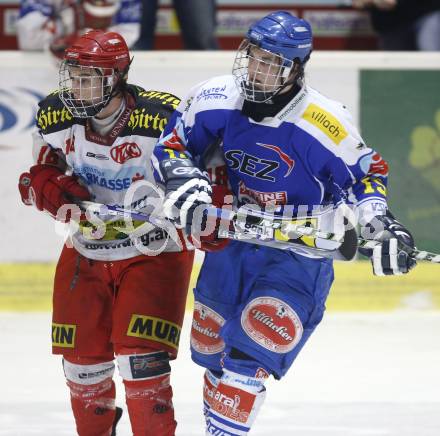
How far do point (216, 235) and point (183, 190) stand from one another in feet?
0.57

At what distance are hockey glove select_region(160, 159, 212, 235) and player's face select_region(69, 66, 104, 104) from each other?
1.06 feet

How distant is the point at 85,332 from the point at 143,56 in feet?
7.70

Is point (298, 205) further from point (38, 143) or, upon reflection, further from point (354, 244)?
point (38, 143)

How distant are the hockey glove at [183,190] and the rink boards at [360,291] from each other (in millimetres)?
2440

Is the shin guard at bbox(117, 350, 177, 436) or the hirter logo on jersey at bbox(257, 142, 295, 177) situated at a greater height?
the hirter logo on jersey at bbox(257, 142, 295, 177)

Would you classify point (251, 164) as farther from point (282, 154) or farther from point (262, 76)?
point (262, 76)

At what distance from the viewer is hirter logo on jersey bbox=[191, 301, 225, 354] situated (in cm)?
387

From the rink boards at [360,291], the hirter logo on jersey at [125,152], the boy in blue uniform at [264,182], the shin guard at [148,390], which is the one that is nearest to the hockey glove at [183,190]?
the boy in blue uniform at [264,182]

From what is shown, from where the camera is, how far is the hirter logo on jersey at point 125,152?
392cm

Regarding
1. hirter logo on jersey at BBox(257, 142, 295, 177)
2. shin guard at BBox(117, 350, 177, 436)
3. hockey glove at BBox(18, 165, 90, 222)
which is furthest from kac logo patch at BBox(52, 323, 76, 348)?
hirter logo on jersey at BBox(257, 142, 295, 177)

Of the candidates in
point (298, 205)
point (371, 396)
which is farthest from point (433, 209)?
point (298, 205)

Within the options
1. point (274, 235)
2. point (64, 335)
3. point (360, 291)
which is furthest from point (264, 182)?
point (360, 291)

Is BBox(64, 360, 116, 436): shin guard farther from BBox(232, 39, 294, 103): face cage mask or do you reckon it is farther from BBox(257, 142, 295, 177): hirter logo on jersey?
BBox(232, 39, 294, 103): face cage mask

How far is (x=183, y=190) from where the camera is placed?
3.61 m
